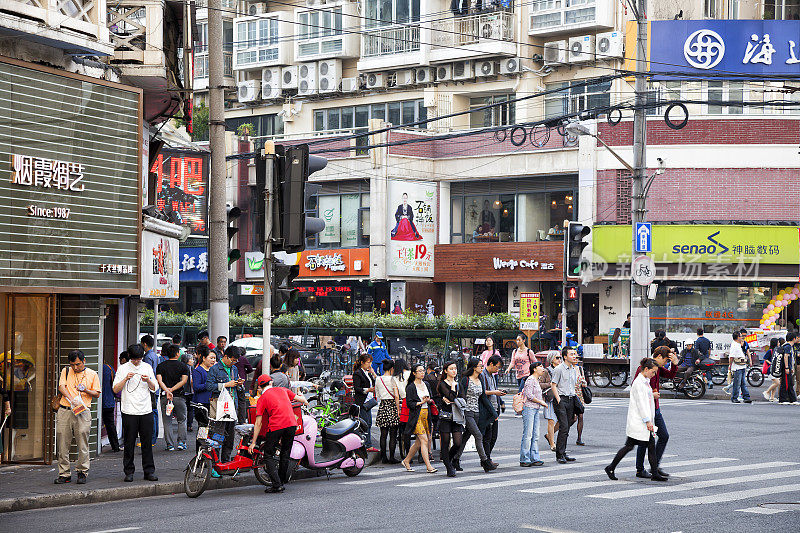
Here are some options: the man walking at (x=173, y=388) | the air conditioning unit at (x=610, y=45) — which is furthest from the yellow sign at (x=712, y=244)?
the man walking at (x=173, y=388)

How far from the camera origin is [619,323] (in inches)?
1694

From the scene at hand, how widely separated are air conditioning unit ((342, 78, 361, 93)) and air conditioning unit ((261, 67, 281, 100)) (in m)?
4.18

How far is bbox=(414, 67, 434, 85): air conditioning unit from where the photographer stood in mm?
47812

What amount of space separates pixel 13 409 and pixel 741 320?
30573 mm

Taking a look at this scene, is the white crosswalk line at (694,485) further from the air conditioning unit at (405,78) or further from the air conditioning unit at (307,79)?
the air conditioning unit at (307,79)

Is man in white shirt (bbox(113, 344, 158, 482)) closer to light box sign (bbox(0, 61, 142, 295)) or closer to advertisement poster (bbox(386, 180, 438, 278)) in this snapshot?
light box sign (bbox(0, 61, 142, 295))

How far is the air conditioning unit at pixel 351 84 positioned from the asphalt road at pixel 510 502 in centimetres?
3303

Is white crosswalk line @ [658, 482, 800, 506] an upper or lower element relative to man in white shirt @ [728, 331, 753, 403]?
lower

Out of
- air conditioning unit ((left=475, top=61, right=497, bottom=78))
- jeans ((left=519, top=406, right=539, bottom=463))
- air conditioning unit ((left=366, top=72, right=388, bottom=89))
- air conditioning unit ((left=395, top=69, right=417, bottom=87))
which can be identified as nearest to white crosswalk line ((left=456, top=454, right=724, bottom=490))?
jeans ((left=519, top=406, right=539, bottom=463))

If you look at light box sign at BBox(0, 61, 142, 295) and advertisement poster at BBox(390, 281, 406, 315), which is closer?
light box sign at BBox(0, 61, 142, 295)

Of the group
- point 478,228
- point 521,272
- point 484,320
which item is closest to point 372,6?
point 478,228

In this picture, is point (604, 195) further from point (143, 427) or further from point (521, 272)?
point (143, 427)

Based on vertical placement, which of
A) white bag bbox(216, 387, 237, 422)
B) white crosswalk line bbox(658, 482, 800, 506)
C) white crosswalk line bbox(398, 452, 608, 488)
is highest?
white bag bbox(216, 387, 237, 422)

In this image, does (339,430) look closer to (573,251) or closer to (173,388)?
(173,388)
